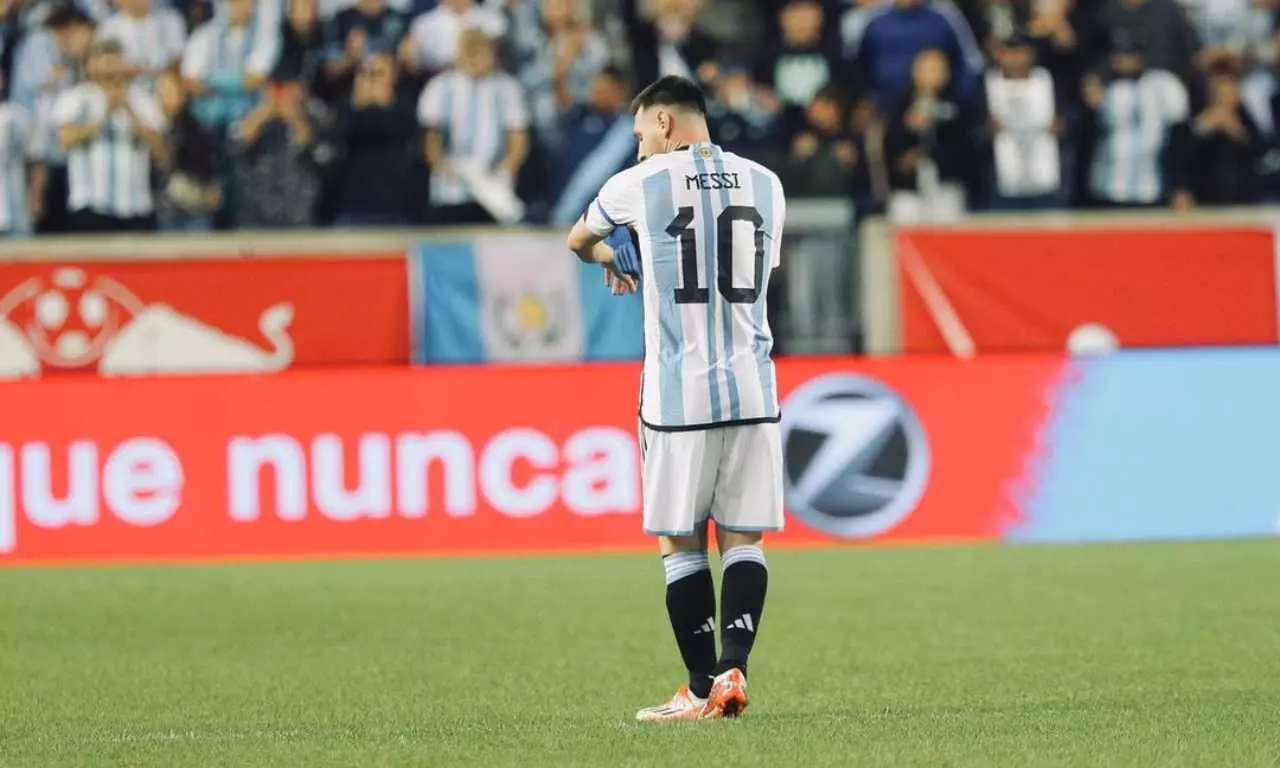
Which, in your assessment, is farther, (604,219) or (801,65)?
(801,65)

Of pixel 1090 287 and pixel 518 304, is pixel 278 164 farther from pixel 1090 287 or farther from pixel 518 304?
pixel 1090 287

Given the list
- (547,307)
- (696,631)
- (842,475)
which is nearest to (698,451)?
(696,631)

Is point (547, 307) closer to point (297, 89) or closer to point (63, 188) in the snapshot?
point (297, 89)

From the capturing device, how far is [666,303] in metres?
7.80

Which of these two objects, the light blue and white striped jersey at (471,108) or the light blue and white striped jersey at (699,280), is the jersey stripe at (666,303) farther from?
the light blue and white striped jersey at (471,108)

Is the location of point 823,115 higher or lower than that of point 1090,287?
higher

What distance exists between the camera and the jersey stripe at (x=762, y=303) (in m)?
7.84

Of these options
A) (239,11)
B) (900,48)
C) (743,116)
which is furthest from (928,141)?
(239,11)

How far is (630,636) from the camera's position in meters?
11.0

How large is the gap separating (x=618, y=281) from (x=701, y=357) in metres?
0.40

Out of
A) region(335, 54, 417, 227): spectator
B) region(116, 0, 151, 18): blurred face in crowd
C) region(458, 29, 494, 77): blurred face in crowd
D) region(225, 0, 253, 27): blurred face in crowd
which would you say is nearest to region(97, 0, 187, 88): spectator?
region(116, 0, 151, 18): blurred face in crowd

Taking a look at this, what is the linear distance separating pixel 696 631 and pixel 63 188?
10.8 m

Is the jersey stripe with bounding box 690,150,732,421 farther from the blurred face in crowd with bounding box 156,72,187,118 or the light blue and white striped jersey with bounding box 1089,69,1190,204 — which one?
the light blue and white striped jersey with bounding box 1089,69,1190,204

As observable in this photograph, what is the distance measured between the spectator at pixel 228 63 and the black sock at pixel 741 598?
10644 millimetres
